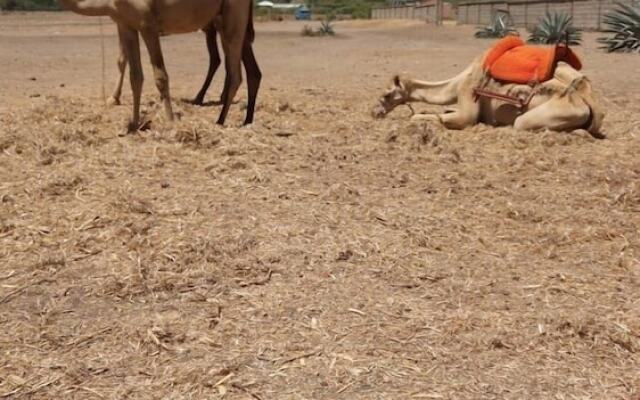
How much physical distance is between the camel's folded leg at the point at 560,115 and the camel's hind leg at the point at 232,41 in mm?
→ 2839

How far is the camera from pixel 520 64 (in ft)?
24.9

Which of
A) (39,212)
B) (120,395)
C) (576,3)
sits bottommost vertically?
(120,395)

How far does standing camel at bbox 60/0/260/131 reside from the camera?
6.72m

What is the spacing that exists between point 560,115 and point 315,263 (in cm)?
415

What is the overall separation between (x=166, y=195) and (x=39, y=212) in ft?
2.52

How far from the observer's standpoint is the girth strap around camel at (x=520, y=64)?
7.42 metres

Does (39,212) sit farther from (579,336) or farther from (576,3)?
(576,3)

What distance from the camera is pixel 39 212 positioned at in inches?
181

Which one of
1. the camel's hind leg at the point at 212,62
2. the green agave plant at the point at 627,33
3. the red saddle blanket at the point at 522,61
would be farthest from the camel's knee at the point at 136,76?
the green agave plant at the point at 627,33

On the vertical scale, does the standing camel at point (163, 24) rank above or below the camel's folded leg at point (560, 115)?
above

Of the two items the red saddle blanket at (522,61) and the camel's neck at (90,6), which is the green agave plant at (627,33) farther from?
the camel's neck at (90,6)

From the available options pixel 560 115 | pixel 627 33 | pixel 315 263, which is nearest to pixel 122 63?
pixel 560 115

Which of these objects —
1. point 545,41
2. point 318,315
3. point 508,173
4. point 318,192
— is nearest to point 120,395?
point 318,315

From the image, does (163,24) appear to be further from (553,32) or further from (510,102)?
(553,32)
